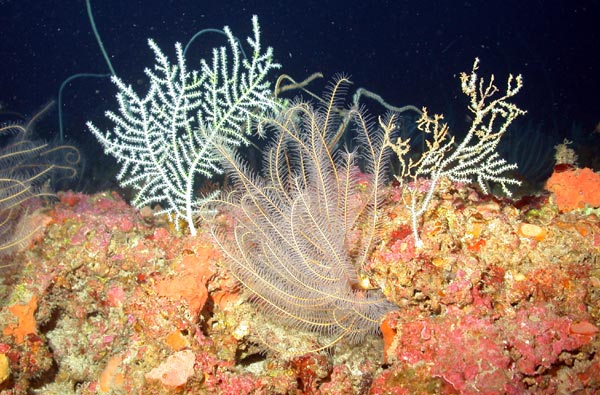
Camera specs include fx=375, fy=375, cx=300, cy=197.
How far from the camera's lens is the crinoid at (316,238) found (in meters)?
2.98

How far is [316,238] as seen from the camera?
10.0ft

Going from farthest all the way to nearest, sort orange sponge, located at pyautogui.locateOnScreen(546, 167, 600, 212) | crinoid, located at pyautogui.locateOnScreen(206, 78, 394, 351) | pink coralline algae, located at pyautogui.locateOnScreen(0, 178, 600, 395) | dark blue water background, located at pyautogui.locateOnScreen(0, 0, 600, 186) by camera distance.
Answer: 1. dark blue water background, located at pyautogui.locateOnScreen(0, 0, 600, 186)
2. crinoid, located at pyautogui.locateOnScreen(206, 78, 394, 351)
3. orange sponge, located at pyautogui.locateOnScreen(546, 167, 600, 212)
4. pink coralline algae, located at pyautogui.locateOnScreen(0, 178, 600, 395)

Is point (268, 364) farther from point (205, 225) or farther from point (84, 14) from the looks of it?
point (84, 14)

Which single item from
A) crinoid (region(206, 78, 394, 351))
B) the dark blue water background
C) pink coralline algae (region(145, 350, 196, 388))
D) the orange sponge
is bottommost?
pink coralline algae (region(145, 350, 196, 388))

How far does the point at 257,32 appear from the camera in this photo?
11.2 ft

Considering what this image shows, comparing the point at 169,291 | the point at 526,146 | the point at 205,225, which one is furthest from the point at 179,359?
the point at 526,146

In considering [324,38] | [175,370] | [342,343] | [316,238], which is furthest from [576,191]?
[324,38]

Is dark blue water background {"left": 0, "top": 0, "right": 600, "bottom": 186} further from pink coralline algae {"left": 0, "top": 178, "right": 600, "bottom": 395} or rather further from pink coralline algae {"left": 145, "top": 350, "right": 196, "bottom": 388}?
pink coralline algae {"left": 145, "top": 350, "right": 196, "bottom": 388}

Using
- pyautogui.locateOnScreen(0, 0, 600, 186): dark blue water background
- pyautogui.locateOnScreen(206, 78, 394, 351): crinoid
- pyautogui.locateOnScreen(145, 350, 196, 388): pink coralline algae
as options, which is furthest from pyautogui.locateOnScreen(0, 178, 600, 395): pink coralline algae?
pyautogui.locateOnScreen(0, 0, 600, 186): dark blue water background

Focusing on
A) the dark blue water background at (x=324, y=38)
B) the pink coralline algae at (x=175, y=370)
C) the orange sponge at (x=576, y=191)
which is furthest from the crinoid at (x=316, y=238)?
the dark blue water background at (x=324, y=38)

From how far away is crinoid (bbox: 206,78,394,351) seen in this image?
2.98 m

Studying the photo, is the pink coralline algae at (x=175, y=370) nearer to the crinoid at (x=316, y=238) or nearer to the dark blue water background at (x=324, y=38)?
the crinoid at (x=316, y=238)

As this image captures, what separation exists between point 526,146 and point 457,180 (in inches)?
267

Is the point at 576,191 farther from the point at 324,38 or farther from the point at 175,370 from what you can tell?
the point at 324,38
